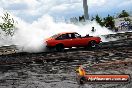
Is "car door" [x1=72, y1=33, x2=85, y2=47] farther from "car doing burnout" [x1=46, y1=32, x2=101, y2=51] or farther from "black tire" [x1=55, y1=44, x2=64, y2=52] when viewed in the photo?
"black tire" [x1=55, y1=44, x2=64, y2=52]

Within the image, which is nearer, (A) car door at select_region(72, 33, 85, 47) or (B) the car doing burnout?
(B) the car doing burnout

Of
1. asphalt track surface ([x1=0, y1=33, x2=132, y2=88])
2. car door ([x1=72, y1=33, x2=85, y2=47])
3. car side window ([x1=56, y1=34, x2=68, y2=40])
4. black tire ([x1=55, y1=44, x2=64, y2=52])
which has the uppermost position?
car side window ([x1=56, y1=34, x2=68, y2=40])

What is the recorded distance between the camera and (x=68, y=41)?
23.8 meters

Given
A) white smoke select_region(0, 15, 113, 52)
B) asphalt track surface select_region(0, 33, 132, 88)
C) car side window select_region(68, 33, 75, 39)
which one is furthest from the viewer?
white smoke select_region(0, 15, 113, 52)

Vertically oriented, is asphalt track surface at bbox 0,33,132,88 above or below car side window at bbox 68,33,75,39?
below

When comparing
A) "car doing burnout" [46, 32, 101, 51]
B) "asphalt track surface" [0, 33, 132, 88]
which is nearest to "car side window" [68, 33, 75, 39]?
"car doing burnout" [46, 32, 101, 51]

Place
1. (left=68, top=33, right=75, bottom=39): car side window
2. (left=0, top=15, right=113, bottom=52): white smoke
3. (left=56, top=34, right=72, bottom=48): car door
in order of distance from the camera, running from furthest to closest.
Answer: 1. (left=0, top=15, right=113, bottom=52): white smoke
2. (left=68, top=33, right=75, bottom=39): car side window
3. (left=56, top=34, right=72, bottom=48): car door

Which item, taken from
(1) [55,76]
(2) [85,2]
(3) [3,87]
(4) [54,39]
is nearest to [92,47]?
(4) [54,39]

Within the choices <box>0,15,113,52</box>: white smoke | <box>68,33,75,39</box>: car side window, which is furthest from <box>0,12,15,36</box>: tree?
<box>68,33,75,39</box>: car side window

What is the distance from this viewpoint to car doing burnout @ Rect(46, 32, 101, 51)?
23.3 metres

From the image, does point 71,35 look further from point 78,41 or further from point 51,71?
point 51,71

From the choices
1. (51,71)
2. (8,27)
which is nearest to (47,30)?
(8,27)

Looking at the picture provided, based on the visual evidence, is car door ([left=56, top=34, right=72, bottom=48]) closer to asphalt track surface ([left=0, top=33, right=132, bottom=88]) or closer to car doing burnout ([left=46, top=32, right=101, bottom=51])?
car doing burnout ([left=46, top=32, right=101, bottom=51])

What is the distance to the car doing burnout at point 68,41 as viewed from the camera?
23.3 m
